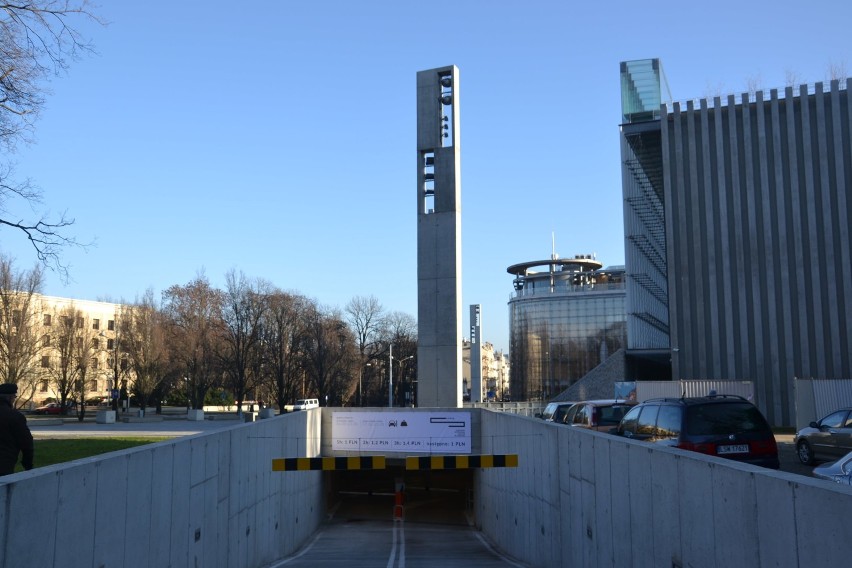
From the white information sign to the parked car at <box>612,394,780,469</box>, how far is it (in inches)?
595

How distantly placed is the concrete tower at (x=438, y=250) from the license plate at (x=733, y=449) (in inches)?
704

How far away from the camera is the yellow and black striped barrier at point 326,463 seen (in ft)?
53.2

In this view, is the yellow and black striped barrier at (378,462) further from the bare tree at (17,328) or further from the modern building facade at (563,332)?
the modern building facade at (563,332)

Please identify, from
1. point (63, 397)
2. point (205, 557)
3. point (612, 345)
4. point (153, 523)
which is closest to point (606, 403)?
point (205, 557)

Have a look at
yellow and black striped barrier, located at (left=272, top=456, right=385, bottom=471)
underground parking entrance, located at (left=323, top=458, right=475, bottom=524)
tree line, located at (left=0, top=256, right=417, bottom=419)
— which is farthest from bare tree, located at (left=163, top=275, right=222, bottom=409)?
yellow and black striped barrier, located at (left=272, top=456, right=385, bottom=471)

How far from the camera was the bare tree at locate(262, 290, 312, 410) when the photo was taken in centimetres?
5953

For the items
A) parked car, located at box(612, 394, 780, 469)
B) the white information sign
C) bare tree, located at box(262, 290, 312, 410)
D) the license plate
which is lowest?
the white information sign

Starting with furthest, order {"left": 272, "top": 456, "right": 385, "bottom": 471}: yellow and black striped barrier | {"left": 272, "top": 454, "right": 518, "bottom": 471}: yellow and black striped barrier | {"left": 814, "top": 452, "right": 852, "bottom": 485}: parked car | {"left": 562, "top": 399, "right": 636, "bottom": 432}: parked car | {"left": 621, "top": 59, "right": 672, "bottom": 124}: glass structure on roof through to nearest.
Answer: {"left": 621, "top": 59, "right": 672, "bottom": 124}: glass structure on roof < {"left": 562, "top": 399, "right": 636, "bottom": 432}: parked car < {"left": 272, "top": 456, "right": 385, "bottom": 471}: yellow and black striped barrier < {"left": 272, "top": 454, "right": 518, "bottom": 471}: yellow and black striped barrier < {"left": 814, "top": 452, "right": 852, "bottom": 485}: parked car

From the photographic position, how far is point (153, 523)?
7.88m

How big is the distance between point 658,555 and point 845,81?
39506 mm

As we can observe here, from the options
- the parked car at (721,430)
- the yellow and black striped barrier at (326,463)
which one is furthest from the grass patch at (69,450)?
the parked car at (721,430)

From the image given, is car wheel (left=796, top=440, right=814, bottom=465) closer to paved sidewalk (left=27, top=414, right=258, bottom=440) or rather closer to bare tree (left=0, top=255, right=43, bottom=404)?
paved sidewalk (left=27, top=414, right=258, bottom=440)

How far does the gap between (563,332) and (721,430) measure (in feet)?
332

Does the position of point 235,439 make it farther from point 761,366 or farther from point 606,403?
point 761,366
